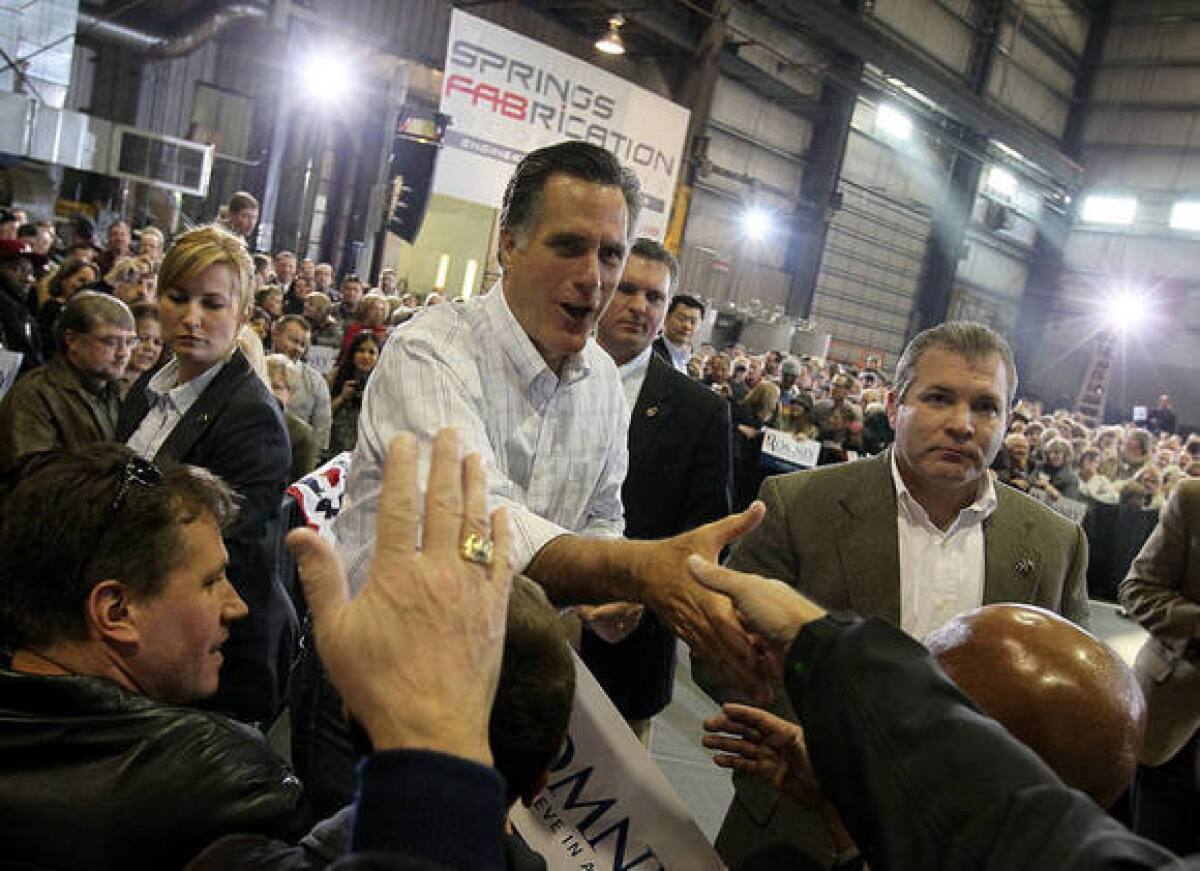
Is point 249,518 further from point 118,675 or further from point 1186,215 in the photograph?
point 1186,215

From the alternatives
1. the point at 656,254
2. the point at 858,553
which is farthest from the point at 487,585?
the point at 656,254

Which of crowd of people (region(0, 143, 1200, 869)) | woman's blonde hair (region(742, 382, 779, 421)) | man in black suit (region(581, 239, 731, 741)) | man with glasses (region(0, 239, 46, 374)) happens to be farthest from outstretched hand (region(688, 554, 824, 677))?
woman's blonde hair (region(742, 382, 779, 421))

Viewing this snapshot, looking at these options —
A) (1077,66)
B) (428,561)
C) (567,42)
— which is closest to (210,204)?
(567,42)

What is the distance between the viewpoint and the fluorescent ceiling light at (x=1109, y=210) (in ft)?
80.1

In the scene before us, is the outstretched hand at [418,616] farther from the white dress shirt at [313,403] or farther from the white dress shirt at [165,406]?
the white dress shirt at [313,403]

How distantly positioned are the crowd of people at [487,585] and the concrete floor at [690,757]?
1130 mm

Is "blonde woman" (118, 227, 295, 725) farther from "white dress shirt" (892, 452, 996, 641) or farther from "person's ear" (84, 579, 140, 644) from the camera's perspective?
"white dress shirt" (892, 452, 996, 641)

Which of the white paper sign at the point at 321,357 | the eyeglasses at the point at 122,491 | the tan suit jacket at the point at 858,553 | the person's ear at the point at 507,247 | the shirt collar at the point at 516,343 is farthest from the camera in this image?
the white paper sign at the point at 321,357

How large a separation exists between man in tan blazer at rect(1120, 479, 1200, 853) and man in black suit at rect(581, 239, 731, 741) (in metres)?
1.45

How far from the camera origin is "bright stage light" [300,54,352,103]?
50.4 feet

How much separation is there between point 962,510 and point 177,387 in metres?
2.05

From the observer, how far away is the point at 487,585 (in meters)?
0.72

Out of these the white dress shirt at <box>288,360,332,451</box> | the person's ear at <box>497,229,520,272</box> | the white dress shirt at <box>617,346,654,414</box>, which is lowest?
the white dress shirt at <box>288,360,332,451</box>

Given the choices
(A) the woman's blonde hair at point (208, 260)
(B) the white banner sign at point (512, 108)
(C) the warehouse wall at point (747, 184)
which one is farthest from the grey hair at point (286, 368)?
(C) the warehouse wall at point (747, 184)
